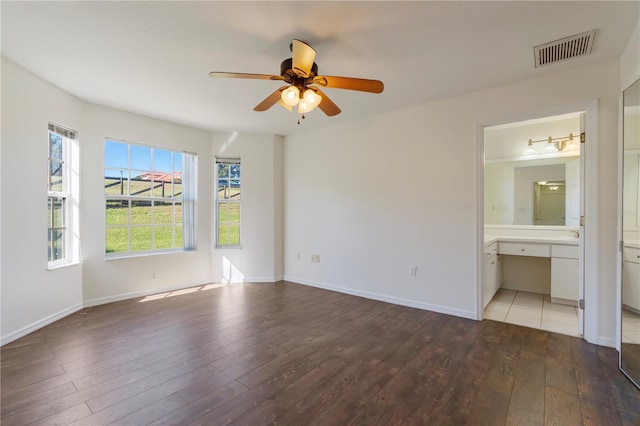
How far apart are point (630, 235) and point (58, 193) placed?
578 centimetres

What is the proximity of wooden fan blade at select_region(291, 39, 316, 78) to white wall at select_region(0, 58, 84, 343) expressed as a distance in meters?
2.79

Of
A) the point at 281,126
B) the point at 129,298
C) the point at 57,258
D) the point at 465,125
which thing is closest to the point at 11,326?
the point at 57,258

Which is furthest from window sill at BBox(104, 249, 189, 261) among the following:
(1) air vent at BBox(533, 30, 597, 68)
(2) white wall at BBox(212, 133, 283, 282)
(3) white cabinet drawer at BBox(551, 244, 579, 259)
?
(3) white cabinet drawer at BBox(551, 244, 579, 259)

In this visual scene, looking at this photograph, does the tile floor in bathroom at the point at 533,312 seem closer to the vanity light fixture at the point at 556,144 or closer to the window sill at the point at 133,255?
the vanity light fixture at the point at 556,144

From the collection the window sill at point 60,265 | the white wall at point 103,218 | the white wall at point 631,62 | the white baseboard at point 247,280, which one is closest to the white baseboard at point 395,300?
the white baseboard at point 247,280

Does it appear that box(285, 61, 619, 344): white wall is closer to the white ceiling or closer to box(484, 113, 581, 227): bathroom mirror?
the white ceiling

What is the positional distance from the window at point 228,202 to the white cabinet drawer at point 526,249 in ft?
14.1

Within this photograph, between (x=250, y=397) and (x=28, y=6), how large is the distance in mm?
3038

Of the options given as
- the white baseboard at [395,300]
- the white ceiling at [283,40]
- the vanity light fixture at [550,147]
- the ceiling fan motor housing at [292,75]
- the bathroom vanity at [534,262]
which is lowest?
the white baseboard at [395,300]

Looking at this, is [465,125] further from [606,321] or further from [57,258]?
[57,258]

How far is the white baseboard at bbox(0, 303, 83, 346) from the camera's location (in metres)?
2.64

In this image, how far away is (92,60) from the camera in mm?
2566

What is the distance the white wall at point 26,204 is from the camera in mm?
2631

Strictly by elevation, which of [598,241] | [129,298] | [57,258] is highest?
[598,241]
